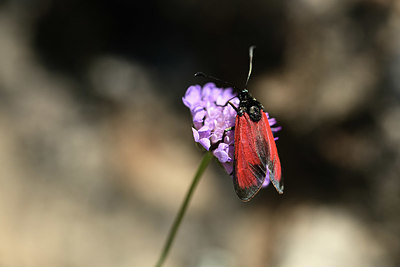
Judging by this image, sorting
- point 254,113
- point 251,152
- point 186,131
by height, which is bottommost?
point 186,131

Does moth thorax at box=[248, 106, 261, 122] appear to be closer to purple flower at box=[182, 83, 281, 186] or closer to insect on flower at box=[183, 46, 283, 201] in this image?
insect on flower at box=[183, 46, 283, 201]

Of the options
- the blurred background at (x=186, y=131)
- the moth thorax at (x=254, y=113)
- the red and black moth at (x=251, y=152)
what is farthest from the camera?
the blurred background at (x=186, y=131)

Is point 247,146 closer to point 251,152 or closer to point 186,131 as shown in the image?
point 251,152

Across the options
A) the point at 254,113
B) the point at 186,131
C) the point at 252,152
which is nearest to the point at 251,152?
the point at 252,152

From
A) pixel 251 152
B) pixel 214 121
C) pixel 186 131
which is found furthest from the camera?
pixel 186 131

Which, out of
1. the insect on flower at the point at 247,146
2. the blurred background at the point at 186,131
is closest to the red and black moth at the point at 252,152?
the insect on flower at the point at 247,146

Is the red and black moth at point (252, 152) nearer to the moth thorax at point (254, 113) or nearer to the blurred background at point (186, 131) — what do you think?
the moth thorax at point (254, 113)

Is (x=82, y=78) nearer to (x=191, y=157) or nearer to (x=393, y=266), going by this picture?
(x=191, y=157)

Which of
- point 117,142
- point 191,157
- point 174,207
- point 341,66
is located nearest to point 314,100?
point 341,66
